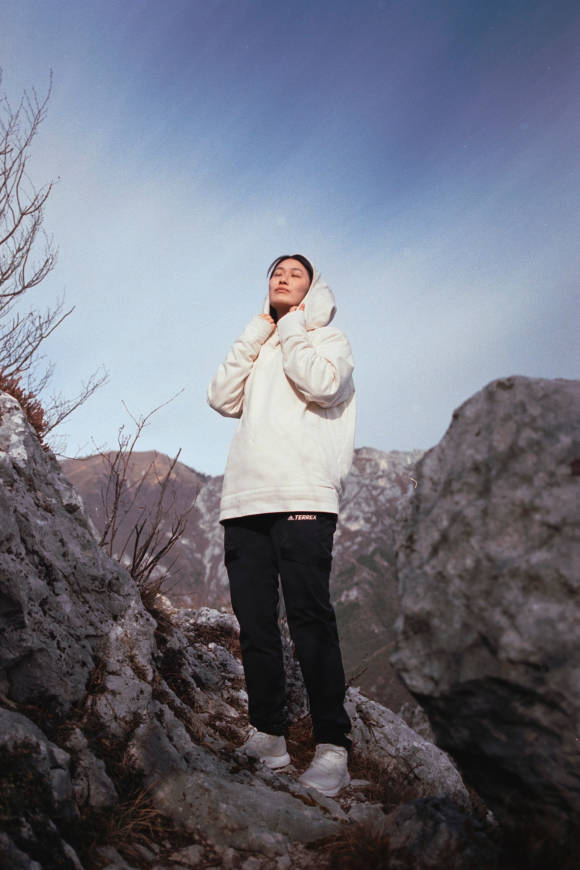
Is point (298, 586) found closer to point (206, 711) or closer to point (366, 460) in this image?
point (206, 711)

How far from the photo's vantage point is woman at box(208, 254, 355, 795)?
288 centimetres

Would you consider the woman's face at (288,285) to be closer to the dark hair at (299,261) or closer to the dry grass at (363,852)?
the dark hair at (299,261)

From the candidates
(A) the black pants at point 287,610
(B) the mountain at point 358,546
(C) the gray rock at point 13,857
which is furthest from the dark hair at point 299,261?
(B) the mountain at point 358,546

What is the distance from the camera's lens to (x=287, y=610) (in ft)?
9.66

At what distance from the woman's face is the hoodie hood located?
52 millimetres

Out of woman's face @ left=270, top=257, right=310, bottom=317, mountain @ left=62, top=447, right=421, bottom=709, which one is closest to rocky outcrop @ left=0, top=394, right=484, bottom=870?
woman's face @ left=270, top=257, right=310, bottom=317

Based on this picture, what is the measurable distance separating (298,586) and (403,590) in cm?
124

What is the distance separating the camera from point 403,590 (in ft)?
5.65

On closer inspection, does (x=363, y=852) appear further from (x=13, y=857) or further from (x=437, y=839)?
(x=13, y=857)

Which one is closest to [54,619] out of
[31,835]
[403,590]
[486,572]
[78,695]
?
[78,695]

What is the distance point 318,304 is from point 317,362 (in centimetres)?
60

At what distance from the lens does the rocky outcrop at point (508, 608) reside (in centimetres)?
144

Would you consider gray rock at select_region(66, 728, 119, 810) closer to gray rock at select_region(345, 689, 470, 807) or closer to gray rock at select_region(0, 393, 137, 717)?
gray rock at select_region(0, 393, 137, 717)

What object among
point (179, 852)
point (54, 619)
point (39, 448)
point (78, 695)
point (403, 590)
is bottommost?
point (179, 852)
